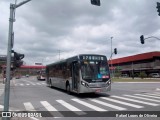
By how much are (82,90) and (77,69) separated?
166 centimetres

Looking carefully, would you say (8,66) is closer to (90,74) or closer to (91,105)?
(91,105)

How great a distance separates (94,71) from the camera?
18.4 meters

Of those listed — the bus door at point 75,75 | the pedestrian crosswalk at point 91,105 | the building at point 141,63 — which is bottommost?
the pedestrian crosswalk at point 91,105

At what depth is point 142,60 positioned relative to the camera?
103 meters

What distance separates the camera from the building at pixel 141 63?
3688 inches

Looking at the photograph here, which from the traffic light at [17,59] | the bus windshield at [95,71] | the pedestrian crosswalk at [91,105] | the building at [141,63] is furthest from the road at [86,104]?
the building at [141,63]

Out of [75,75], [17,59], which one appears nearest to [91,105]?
[75,75]

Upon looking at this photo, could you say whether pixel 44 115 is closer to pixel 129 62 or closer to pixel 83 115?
pixel 83 115

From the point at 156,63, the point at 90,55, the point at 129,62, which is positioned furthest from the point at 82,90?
the point at 129,62

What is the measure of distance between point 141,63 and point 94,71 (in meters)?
88.0

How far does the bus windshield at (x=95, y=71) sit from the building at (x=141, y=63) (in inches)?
2590

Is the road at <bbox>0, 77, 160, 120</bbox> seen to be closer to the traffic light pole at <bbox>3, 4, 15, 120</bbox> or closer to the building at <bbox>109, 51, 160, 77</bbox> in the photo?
the traffic light pole at <bbox>3, 4, 15, 120</bbox>

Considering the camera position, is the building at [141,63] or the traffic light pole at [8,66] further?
the building at [141,63]

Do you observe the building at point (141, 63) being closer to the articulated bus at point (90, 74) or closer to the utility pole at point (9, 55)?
the articulated bus at point (90, 74)
